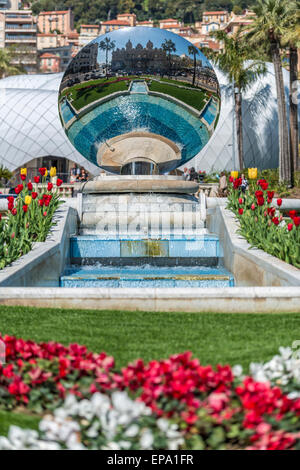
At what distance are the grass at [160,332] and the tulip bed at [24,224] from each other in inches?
77.4

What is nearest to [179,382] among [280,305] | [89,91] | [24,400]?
[24,400]

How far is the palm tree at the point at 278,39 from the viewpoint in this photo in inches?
1233

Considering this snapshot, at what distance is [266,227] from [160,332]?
15.0 ft

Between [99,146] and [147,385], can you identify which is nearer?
[147,385]

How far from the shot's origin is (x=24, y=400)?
137 inches

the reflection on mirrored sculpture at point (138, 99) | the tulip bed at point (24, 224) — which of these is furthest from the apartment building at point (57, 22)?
the tulip bed at point (24, 224)

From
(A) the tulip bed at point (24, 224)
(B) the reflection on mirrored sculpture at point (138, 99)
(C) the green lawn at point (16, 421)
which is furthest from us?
(B) the reflection on mirrored sculpture at point (138, 99)

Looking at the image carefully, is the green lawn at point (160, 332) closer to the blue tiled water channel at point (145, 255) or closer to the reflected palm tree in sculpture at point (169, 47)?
the blue tiled water channel at point (145, 255)

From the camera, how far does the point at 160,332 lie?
480 centimetres

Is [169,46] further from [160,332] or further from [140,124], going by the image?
[160,332]

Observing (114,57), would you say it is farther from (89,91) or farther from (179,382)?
(179,382)

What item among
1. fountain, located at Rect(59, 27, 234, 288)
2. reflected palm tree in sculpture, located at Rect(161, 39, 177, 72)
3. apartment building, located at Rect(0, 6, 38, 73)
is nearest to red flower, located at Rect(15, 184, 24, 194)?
fountain, located at Rect(59, 27, 234, 288)

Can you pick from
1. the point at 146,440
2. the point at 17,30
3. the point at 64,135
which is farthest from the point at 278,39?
the point at 17,30
